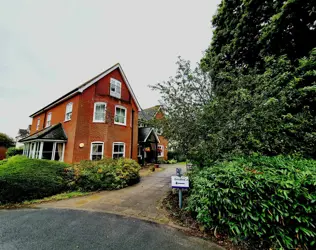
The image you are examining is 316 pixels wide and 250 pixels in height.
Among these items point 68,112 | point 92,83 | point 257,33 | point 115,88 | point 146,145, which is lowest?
point 146,145

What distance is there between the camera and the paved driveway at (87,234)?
299 centimetres

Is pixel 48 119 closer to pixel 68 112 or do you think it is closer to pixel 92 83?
pixel 68 112

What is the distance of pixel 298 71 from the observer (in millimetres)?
5496

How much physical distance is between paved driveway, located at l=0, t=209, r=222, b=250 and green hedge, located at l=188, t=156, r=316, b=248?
729mm

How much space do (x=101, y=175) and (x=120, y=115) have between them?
6.68m

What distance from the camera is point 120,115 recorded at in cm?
1311

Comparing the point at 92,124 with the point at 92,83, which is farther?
the point at 92,83

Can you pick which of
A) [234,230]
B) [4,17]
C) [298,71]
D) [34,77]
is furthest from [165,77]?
[34,77]

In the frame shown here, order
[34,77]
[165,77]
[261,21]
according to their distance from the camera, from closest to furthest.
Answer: [165,77] < [261,21] < [34,77]

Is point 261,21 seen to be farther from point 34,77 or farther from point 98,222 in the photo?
point 34,77

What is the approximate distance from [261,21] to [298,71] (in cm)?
353

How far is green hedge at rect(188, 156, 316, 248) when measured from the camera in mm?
2484

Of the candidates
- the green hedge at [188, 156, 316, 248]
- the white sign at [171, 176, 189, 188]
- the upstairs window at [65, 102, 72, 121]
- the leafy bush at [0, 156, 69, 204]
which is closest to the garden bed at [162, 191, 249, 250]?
the green hedge at [188, 156, 316, 248]

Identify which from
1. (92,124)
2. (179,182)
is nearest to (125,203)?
(179,182)
